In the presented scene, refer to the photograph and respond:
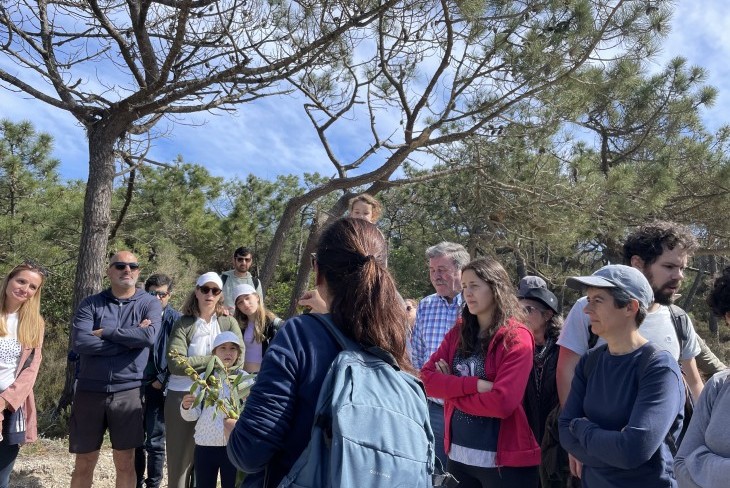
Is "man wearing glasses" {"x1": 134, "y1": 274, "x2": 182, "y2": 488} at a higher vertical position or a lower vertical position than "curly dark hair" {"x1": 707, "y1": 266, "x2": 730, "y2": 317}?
lower

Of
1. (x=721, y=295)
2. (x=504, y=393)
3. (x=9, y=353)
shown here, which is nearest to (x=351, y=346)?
(x=504, y=393)

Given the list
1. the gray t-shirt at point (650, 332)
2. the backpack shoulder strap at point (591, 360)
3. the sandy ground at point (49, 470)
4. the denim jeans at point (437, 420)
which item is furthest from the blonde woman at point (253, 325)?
the backpack shoulder strap at point (591, 360)

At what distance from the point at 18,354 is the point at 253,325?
1406 millimetres

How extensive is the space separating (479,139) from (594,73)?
1683 mm

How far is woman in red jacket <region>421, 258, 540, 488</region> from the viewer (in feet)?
8.08

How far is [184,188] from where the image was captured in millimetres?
12703

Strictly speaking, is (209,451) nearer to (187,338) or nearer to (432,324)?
(187,338)

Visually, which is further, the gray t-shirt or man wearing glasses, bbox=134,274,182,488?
man wearing glasses, bbox=134,274,182,488

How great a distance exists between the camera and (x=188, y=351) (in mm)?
3830

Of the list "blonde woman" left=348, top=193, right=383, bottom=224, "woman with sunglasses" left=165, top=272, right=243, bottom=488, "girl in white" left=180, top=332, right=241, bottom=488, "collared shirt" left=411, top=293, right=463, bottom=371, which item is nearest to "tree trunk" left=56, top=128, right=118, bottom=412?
"woman with sunglasses" left=165, top=272, right=243, bottom=488

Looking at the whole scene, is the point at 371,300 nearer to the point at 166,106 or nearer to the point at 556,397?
the point at 556,397

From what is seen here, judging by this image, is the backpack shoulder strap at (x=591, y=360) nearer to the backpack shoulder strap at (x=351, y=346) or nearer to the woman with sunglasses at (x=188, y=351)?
the backpack shoulder strap at (x=351, y=346)

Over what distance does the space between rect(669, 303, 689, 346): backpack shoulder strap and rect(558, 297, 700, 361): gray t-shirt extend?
2cm

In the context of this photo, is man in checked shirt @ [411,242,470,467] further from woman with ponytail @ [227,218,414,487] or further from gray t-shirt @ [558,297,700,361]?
woman with ponytail @ [227,218,414,487]
